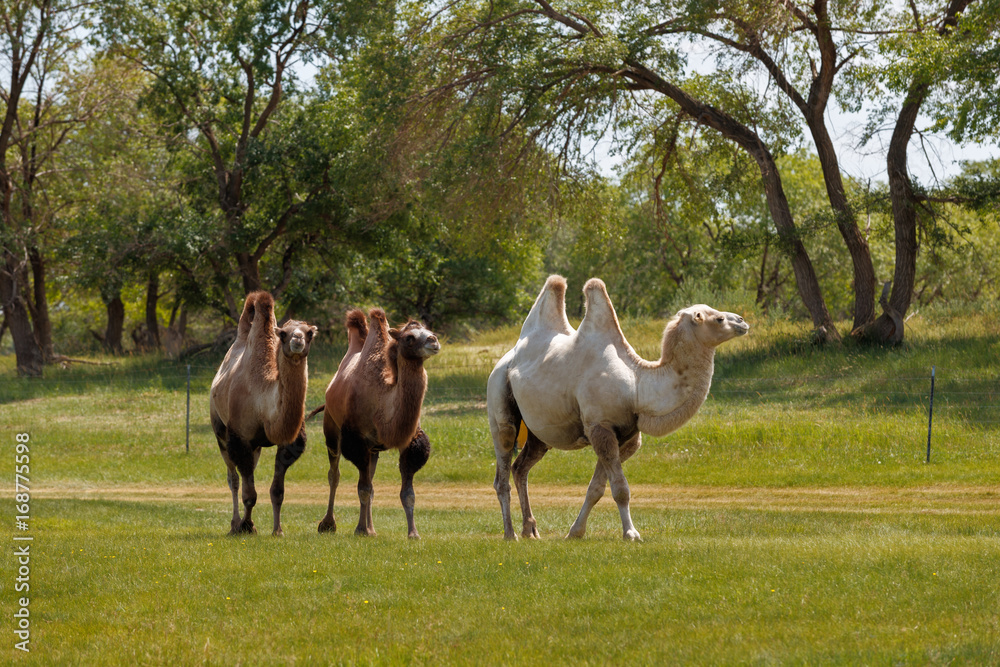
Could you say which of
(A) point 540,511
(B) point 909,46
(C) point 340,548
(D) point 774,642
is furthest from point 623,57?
(D) point 774,642

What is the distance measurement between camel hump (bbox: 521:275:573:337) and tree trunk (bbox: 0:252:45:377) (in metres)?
26.9

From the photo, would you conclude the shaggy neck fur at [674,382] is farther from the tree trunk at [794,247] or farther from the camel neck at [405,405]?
the tree trunk at [794,247]

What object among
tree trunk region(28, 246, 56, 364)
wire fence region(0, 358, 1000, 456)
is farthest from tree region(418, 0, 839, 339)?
tree trunk region(28, 246, 56, 364)

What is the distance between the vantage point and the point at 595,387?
9.96 metres

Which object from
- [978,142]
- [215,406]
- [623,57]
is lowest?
[215,406]

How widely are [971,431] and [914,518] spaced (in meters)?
6.79

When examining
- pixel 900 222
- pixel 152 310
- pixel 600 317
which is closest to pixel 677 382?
pixel 600 317

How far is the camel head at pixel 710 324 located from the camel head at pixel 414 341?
249 cm

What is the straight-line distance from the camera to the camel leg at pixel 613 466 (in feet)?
31.9

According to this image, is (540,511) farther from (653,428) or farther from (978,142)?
(978,142)

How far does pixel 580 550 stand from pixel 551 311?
3.13 m

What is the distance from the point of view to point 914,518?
41.6 feet

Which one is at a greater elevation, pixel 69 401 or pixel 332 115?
pixel 332 115

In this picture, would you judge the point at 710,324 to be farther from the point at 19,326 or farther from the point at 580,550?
the point at 19,326
